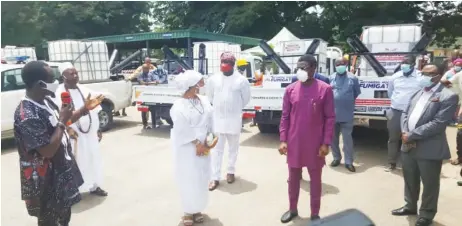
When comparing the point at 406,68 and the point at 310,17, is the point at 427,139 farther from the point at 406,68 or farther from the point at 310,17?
the point at 310,17

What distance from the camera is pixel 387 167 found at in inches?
234

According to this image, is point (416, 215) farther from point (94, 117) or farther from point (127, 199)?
point (94, 117)

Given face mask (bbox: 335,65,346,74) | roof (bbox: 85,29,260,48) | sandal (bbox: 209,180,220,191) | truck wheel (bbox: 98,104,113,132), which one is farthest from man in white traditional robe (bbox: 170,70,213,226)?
roof (bbox: 85,29,260,48)

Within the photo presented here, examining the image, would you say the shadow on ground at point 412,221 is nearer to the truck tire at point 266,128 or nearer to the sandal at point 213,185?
the sandal at point 213,185

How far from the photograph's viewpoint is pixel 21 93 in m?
7.42

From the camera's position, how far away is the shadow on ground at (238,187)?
4.98 metres

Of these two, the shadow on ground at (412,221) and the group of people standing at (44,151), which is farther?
the shadow on ground at (412,221)

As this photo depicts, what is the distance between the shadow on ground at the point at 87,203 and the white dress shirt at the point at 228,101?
1746 mm

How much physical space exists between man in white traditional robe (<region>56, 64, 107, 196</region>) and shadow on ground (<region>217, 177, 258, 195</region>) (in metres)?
1.53

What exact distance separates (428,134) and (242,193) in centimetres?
230

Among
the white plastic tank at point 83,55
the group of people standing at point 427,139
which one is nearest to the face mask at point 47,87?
the group of people standing at point 427,139

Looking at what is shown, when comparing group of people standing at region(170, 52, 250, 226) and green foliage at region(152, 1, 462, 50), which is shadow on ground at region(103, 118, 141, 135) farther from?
green foliage at region(152, 1, 462, 50)

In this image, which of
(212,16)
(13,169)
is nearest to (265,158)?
(13,169)

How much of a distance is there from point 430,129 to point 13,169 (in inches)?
237
